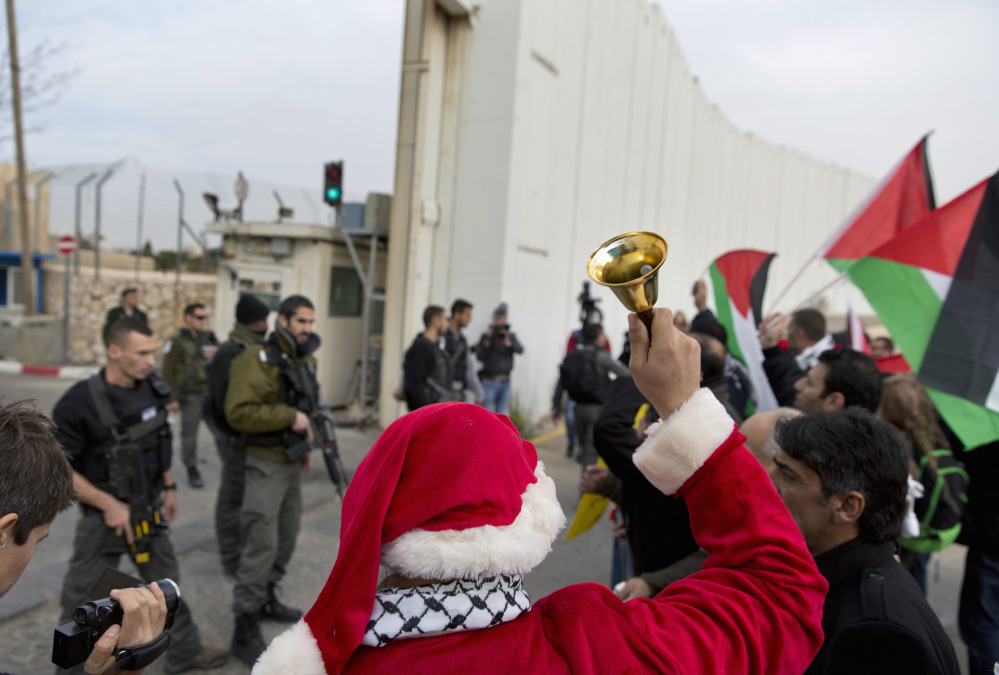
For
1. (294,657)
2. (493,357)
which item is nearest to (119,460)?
(294,657)

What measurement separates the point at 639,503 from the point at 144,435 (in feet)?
7.81

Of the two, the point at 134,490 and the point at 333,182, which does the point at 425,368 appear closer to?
the point at 134,490

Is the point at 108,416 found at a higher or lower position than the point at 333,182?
lower

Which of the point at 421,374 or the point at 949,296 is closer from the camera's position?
the point at 949,296

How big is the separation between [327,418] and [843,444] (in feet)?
10.1

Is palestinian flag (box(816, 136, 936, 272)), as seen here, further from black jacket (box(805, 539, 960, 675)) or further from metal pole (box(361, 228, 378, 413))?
metal pole (box(361, 228, 378, 413))

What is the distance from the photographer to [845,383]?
3010 millimetres

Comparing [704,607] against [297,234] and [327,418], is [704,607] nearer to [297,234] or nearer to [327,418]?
[327,418]

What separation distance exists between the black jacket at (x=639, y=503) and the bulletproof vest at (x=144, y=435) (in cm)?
220

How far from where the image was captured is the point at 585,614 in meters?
1.00

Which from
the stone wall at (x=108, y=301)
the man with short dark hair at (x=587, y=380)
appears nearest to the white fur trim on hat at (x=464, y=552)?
the man with short dark hair at (x=587, y=380)

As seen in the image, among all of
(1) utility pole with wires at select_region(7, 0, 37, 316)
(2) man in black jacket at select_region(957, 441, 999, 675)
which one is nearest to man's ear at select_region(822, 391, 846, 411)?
(2) man in black jacket at select_region(957, 441, 999, 675)

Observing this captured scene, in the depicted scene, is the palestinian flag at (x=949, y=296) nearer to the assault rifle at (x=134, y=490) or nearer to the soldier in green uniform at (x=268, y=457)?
the soldier in green uniform at (x=268, y=457)

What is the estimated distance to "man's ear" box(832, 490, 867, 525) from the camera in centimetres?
166
